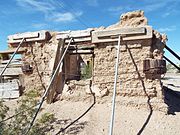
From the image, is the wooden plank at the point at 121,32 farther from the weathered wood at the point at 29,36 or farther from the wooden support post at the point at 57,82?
the weathered wood at the point at 29,36

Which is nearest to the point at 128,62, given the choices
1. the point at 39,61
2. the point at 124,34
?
the point at 124,34

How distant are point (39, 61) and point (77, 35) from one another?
188 centimetres

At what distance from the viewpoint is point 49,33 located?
10562 mm

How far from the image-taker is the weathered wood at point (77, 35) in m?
9.62

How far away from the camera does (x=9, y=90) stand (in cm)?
1133

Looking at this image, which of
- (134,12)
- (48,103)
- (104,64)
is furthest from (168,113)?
(48,103)

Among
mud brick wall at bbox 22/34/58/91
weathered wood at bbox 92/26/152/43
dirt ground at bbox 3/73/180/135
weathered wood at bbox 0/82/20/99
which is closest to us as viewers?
dirt ground at bbox 3/73/180/135

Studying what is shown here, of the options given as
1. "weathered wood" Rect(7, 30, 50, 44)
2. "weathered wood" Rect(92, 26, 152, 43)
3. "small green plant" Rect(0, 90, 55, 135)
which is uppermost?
"weathered wood" Rect(7, 30, 50, 44)

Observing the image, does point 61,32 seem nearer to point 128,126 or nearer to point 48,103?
point 48,103

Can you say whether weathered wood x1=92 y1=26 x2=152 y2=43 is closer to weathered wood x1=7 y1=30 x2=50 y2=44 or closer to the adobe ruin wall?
the adobe ruin wall

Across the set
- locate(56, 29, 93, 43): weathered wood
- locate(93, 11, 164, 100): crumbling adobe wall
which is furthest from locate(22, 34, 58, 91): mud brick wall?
locate(93, 11, 164, 100): crumbling adobe wall

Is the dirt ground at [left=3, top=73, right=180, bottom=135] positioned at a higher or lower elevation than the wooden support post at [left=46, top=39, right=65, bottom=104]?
lower

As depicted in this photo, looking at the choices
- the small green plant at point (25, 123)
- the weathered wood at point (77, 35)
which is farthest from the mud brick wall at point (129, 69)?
the small green plant at point (25, 123)

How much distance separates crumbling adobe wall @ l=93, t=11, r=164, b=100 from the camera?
8562 mm
